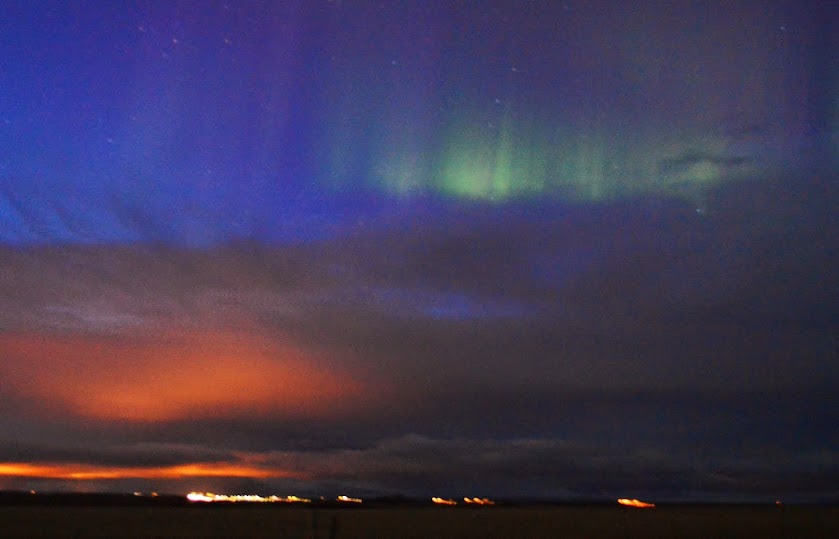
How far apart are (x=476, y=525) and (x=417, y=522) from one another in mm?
6502

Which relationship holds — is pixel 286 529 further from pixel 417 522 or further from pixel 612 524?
pixel 612 524

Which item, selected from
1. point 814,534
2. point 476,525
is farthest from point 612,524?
point 814,534

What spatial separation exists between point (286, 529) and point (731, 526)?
1963 inches

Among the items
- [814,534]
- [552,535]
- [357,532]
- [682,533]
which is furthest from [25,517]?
[814,534]

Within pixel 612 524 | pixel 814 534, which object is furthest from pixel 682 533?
pixel 612 524

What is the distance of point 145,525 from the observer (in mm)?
73500

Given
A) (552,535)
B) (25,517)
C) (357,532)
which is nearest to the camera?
(357,532)

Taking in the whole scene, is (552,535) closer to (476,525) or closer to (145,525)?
(476,525)

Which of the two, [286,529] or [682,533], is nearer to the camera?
[286,529]

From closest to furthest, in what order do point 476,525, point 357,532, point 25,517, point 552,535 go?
point 357,532, point 552,535, point 25,517, point 476,525

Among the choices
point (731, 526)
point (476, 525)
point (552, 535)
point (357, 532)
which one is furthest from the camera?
point (731, 526)

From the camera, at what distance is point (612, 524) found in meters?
95.7

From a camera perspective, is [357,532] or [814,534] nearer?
[357,532]

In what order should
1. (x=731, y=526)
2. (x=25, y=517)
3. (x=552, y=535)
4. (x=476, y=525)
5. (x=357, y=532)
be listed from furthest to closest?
(x=731, y=526) < (x=476, y=525) < (x=25, y=517) < (x=552, y=535) < (x=357, y=532)
